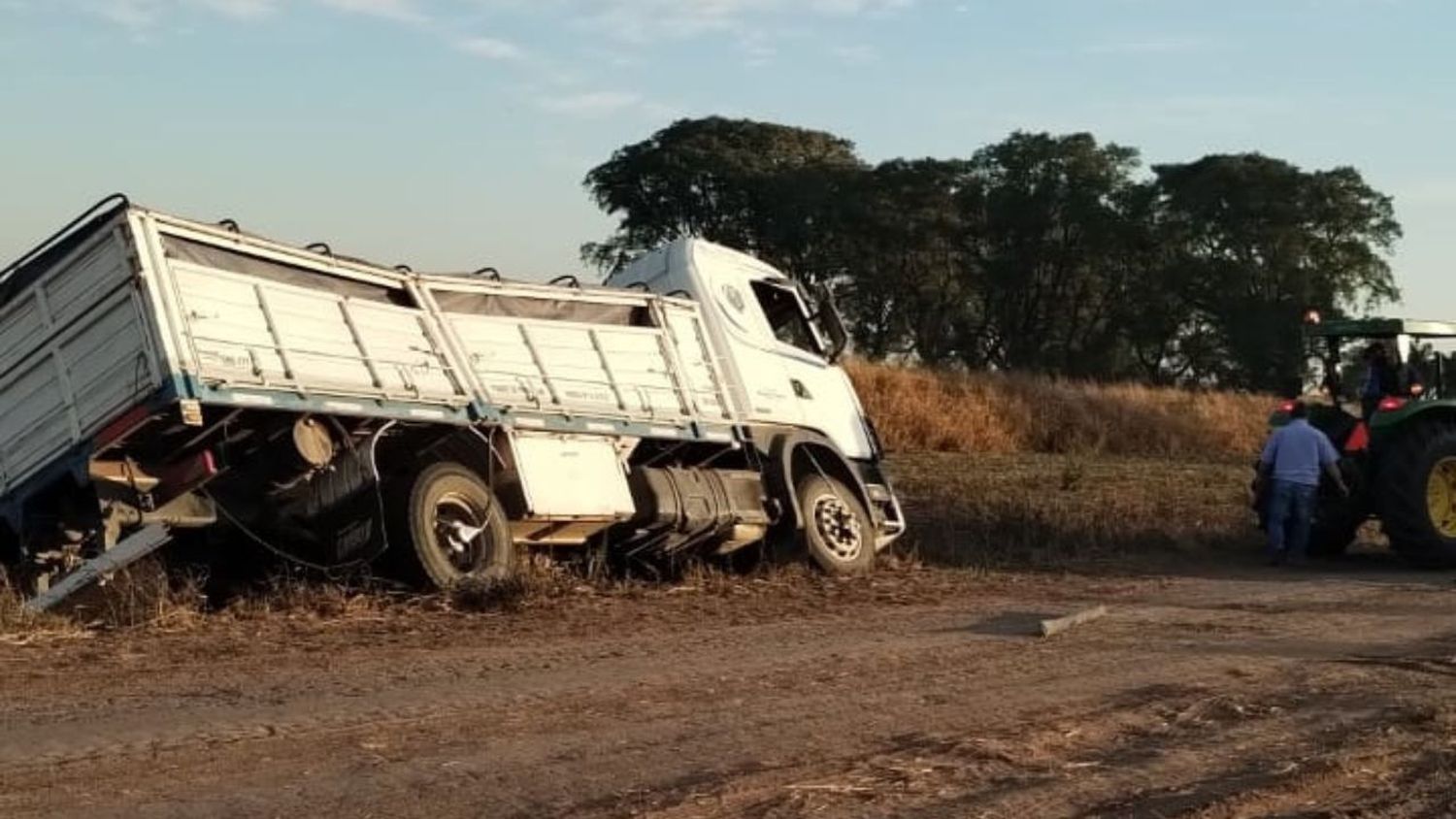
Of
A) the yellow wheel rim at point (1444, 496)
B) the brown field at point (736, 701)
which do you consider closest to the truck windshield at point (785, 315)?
the brown field at point (736, 701)

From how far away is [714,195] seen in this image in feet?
156

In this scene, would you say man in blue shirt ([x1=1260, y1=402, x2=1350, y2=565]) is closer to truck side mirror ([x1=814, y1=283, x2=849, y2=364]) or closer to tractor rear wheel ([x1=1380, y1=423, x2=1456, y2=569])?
tractor rear wheel ([x1=1380, y1=423, x2=1456, y2=569])

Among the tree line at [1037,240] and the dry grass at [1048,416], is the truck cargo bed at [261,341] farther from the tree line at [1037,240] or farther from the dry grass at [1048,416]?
the tree line at [1037,240]

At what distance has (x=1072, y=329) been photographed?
51969 mm

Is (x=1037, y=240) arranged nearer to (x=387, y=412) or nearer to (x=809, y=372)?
(x=809, y=372)

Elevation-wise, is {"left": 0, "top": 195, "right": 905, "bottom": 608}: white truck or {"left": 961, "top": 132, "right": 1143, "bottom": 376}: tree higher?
{"left": 961, "top": 132, "right": 1143, "bottom": 376}: tree

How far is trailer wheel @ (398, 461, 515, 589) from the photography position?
35.9 feet

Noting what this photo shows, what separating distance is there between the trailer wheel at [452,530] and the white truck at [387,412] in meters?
0.02

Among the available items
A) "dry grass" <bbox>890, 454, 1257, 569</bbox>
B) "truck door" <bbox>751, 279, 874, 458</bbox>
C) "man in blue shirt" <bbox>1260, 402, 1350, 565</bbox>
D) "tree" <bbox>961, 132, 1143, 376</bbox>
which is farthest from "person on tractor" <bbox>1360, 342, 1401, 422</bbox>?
"tree" <bbox>961, 132, 1143, 376</bbox>

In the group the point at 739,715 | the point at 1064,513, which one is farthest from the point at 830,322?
the point at 739,715

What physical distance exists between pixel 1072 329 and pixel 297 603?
144 ft

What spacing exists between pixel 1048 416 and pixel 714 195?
17655 millimetres

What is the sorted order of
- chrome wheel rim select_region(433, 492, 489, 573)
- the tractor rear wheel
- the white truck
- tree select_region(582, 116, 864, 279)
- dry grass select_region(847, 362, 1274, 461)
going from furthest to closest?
tree select_region(582, 116, 864, 279) → dry grass select_region(847, 362, 1274, 461) → the tractor rear wheel → chrome wheel rim select_region(433, 492, 489, 573) → the white truck

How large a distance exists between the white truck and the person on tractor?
17.0 feet
